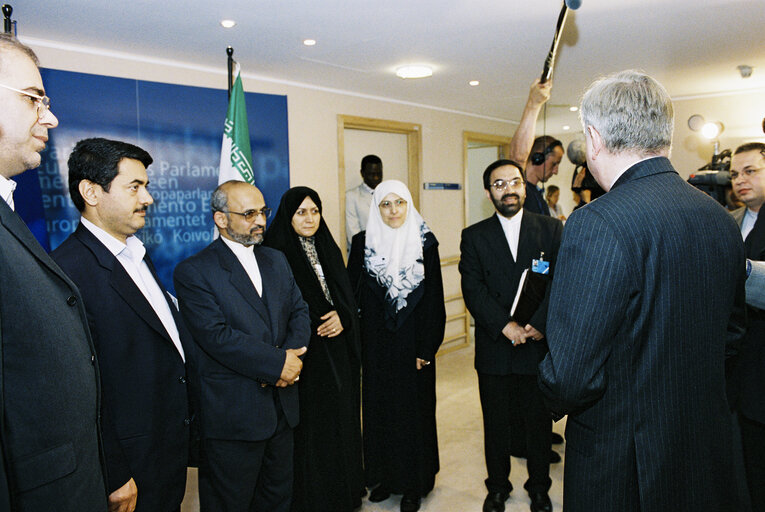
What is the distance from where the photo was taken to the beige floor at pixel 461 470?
8.63 feet

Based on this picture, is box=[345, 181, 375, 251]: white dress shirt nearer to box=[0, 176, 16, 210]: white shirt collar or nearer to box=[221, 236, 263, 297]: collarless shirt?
box=[221, 236, 263, 297]: collarless shirt

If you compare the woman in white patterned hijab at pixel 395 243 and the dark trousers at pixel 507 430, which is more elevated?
the woman in white patterned hijab at pixel 395 243

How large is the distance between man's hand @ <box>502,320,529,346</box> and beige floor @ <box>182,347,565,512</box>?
2.97 feet

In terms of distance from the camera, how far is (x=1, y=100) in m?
1.05

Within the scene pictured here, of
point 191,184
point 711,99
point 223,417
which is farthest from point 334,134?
point 711,99

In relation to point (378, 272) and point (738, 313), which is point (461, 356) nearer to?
point (378, 272)

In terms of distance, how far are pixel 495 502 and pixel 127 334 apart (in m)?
1.96

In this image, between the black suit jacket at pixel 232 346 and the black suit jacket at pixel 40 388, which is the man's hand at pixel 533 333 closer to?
the black suit jacket at pixel 232 346

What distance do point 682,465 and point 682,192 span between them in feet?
2.08

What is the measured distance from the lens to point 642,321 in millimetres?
1104

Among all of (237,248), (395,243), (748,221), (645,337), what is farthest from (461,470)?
(645,337)

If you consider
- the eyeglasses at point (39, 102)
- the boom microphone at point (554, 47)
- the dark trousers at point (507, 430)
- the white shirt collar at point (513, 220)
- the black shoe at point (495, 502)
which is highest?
the boom microphone at point (554, 47)

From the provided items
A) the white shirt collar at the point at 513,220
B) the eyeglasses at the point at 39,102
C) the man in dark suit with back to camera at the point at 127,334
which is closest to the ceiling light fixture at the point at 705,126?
the white shirt collar at the point at 513,220

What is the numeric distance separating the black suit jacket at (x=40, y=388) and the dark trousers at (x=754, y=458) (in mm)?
2455
